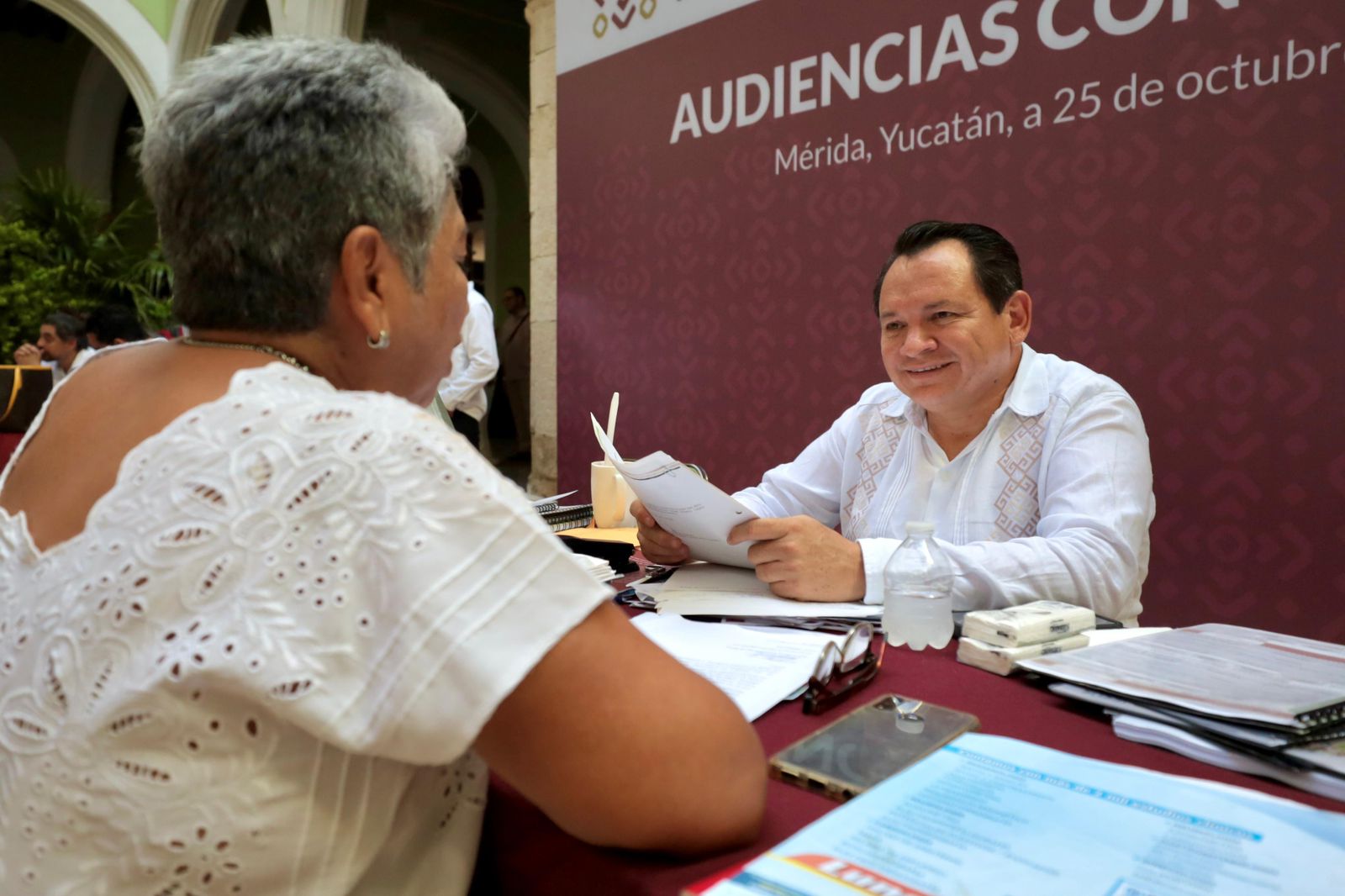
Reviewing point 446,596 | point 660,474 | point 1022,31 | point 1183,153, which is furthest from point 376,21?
point 446,596

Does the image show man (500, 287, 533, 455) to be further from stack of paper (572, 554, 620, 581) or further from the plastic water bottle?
the plastic water bottle

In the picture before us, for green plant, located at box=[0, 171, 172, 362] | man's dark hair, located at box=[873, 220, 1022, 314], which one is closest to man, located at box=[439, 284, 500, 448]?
man's dark hair, located at box=[873, 220, 1022, 314]

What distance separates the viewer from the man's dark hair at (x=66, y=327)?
7.27 metres

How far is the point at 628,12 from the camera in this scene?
4.40m

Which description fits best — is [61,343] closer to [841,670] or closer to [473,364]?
[473,364]

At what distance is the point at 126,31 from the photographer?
8.62 m

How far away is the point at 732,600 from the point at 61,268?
1076cm

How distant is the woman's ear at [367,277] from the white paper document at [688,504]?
20.7 inches

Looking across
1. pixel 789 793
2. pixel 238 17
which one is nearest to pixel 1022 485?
pixel 789 793

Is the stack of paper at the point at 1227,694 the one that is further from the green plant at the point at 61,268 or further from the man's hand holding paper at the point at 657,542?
the green plant at the point at 61,268

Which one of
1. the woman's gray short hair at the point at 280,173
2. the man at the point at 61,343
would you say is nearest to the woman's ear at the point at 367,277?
the woman's gray short hair at the point at 280,173

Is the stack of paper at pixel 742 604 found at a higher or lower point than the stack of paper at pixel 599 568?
lower

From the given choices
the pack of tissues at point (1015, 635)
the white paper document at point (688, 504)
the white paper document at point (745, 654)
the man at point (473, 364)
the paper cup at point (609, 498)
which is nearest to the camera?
the white paper document at point (745, 654)

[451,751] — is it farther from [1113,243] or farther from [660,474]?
[1113,243]
